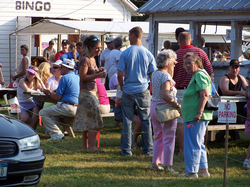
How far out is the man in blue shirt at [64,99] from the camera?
7.63m

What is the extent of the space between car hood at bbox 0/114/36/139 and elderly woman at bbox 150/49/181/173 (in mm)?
1833

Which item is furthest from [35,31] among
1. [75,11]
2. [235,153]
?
[235,153]

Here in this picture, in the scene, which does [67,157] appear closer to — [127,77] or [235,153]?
[127,77]

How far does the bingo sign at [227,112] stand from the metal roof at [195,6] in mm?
4914

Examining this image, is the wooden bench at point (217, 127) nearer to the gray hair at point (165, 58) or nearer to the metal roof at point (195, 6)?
the gray hair at point (165, 58)

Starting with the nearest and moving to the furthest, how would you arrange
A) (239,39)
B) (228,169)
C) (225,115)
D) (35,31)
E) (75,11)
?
(225,115), (228,169), (239,39), (35,31), (75,11)

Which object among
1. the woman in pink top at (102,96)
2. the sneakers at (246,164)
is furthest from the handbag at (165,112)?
the woman in pink top at (102,96)

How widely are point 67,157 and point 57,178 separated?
4.26ft

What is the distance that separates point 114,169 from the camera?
18.9ft

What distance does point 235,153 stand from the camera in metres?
7.06

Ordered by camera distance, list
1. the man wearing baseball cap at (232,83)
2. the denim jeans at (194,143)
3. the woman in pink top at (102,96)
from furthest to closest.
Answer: the man wearing baseball cap at (232,83)
the woman in pink top at (102,96)
the denim jeans at (194,143)

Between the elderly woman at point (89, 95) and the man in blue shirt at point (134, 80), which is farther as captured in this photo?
the elderly woman at point (89, 95)

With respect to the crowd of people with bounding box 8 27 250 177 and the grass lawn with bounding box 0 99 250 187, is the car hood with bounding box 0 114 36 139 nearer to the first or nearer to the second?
the grass lawn with bounding box 0 99 250 187

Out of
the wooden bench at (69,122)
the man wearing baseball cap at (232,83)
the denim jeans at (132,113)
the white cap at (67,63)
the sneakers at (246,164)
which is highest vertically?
the white cap at (67,63)
